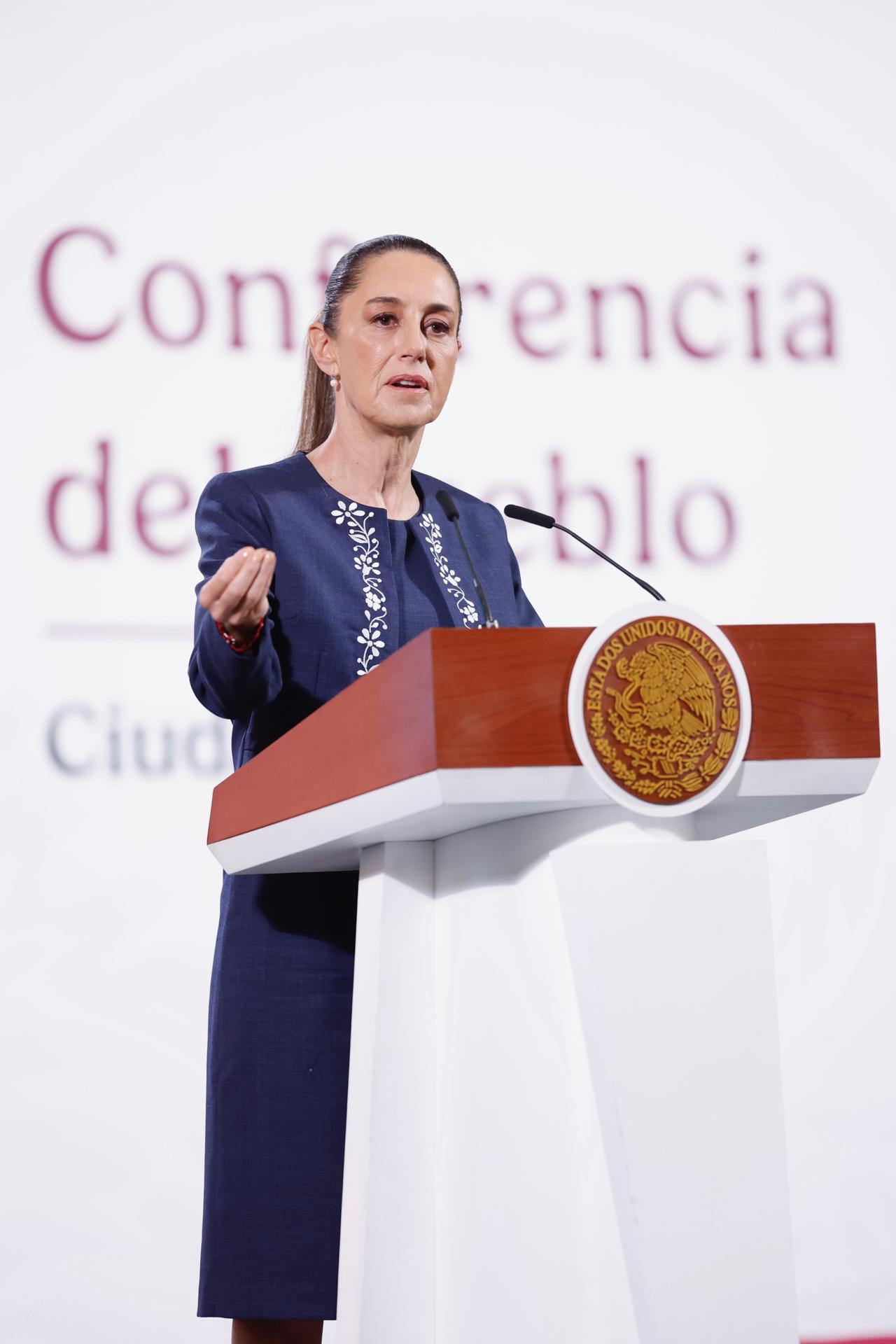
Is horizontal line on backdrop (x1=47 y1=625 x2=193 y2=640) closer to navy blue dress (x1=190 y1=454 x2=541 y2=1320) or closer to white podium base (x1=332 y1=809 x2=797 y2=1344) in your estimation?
navy blue dress (x1=190 y1=454 x2=541 y2=1320)

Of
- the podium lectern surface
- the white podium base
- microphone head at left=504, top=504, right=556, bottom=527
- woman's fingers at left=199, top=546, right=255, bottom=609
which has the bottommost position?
the white podium base

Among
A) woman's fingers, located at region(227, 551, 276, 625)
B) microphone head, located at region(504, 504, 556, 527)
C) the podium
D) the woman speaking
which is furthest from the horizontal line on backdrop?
the podium

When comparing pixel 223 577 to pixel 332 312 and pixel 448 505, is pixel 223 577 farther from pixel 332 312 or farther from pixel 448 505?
pixel 332 312

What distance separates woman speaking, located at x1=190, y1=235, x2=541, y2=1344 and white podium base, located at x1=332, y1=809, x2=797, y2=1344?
32cm

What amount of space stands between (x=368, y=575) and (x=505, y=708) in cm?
61

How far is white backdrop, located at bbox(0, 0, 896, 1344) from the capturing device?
233 centimetres

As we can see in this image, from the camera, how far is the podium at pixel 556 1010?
2.57 ft

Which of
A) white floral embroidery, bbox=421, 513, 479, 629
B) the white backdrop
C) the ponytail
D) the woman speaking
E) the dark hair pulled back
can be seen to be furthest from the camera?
the white backdrop

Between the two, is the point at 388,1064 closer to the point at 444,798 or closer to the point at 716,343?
the point at 444,798

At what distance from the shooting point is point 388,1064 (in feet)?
3.13

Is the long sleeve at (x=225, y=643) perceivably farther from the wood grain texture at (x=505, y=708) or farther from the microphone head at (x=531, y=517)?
the microphone head at (x=531, y=517)

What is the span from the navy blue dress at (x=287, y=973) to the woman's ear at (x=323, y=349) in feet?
0.67

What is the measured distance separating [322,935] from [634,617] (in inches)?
24.3

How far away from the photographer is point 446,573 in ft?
4.73
